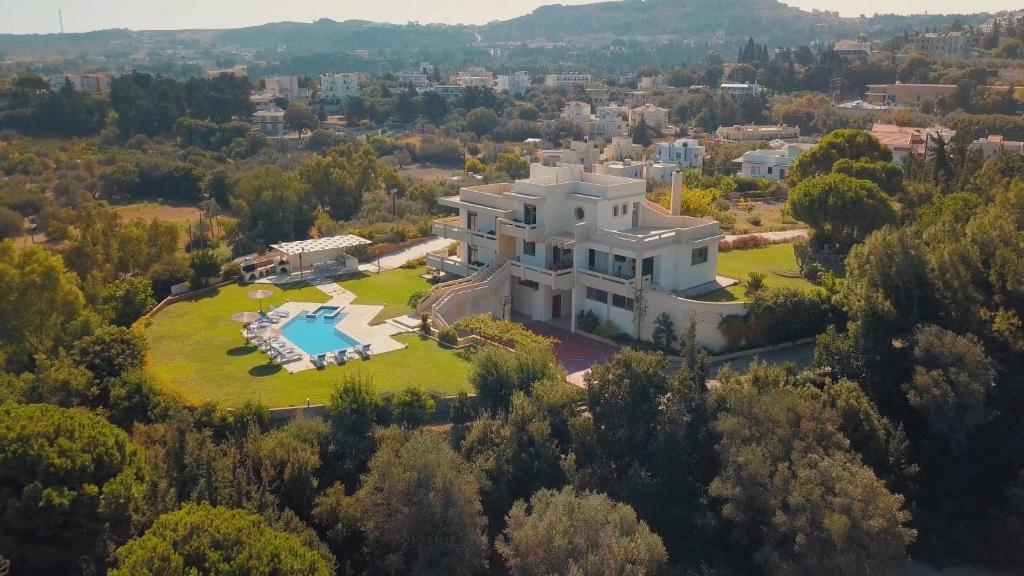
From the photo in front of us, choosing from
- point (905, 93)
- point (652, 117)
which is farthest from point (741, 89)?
point (905, 93)

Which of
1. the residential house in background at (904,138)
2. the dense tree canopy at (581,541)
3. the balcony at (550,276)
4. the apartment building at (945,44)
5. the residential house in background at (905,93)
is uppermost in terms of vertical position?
the apartment building at (945,44)

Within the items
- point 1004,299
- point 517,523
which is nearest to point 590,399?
point 517,523

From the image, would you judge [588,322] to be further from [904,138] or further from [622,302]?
[904,138]

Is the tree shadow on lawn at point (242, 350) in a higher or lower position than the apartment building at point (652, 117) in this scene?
lower

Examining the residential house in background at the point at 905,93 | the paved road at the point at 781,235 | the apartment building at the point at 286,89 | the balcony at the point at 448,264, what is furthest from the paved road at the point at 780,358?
the apartment building at the point at 286,89

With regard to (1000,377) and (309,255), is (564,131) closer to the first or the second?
(309,255)

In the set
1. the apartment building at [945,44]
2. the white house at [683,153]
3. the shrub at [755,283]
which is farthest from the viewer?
the apartment building at [945,44]

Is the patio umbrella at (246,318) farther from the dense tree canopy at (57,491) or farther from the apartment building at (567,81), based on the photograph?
the apartment building at (567,81)
